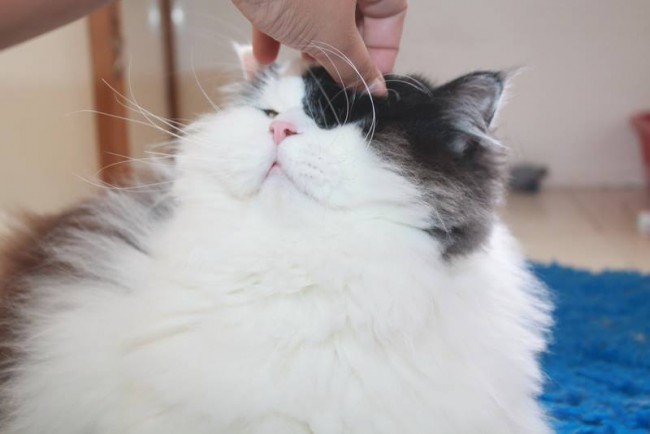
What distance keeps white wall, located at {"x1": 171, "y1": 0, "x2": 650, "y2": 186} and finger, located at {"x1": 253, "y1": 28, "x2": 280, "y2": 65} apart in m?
2.23

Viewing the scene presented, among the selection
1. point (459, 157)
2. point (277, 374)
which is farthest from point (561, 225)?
point (277, 374)

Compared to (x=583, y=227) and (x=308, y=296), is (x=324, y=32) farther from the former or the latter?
(x=583, y=227)

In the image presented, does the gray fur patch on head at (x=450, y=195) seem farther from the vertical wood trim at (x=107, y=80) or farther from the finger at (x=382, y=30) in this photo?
the vertical wood trim at (x=107, y=80)

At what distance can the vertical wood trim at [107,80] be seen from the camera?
2.21 m

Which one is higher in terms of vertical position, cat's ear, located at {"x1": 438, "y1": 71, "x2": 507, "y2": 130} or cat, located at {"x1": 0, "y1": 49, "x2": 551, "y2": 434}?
cat's ear, located at {"x1": 438, "y1": 71, "x2": 507, "y2": 130}

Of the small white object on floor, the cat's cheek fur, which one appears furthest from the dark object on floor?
the cat's cheek fur

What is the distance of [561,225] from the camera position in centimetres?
273

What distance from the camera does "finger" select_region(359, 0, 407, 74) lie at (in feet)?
3.29

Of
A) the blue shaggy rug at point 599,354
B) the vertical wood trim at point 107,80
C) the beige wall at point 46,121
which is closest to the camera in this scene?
the blue shaggy rug at point 599,354

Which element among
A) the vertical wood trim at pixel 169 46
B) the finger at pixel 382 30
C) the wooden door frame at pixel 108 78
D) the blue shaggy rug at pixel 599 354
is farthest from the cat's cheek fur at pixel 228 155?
the vertical wood trim at pixel 169 46

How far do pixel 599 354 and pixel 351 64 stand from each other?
0.94 metres

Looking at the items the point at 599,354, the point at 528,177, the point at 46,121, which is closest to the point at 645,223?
the point at 528,177

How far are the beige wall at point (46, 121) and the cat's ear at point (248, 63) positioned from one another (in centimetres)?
91

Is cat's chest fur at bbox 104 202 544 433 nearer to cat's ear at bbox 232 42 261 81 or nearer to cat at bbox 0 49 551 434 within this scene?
cat at bbox 0 49 551 434
